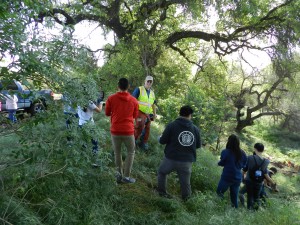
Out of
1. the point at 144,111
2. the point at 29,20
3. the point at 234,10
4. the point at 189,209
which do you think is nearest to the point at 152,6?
the point at 234,10

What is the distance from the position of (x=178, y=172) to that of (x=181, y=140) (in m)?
0.61

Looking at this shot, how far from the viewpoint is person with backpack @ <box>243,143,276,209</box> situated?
6245mm

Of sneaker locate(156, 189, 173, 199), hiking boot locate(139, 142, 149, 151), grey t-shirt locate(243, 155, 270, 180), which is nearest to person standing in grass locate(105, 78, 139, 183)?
sneaker locate(156, 189, 173, 199)

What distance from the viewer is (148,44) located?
524 inches

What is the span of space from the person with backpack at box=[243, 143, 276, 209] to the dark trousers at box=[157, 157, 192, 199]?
4.88ft

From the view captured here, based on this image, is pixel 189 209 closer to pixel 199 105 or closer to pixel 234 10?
pixel 199 105

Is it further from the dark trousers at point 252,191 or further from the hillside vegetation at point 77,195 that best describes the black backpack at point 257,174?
the hillside vegetation at point 77,195

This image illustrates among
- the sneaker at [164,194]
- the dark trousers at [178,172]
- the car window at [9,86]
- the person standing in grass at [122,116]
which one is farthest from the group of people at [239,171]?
the car window at [9,86]

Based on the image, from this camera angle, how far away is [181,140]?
5.46 m

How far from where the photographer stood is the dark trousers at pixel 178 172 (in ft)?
18.0

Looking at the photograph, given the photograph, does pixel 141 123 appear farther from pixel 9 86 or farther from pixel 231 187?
pixel 9 86

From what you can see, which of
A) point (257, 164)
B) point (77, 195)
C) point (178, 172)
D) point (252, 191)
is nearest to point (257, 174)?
point (257, 164)

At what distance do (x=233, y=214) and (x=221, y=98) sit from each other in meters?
7.00

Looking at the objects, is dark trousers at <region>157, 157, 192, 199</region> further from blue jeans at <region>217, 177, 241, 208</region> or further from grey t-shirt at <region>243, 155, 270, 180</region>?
grey t-shirt at <region>243, 155, 270, 180</region>
